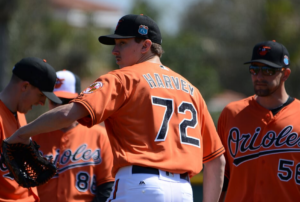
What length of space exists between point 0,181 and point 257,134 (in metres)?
2.41

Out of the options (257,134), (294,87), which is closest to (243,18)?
(294,87)

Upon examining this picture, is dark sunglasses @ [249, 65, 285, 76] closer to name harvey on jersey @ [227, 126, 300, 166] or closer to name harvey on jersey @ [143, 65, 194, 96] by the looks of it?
name harvey on jersey @ [227, 126, 300, 166]

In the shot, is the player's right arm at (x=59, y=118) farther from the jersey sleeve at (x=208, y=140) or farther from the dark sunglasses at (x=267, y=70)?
the dark sunglasses at (x=267, y=70)

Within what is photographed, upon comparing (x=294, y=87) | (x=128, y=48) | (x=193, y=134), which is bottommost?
(x=294, y=87)

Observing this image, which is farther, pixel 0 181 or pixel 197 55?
pixel 197 55

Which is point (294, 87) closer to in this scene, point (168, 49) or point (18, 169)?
point (168, 49)

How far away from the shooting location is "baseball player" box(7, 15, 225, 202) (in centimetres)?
308

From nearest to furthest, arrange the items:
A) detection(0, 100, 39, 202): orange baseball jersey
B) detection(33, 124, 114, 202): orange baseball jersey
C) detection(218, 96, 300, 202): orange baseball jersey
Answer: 1. detection(0, 100, 39, 202): orange baseball jersey
2. detection(218, 96, 300, 202): orange baseball jersey
3. detection(33, 124, 114, 202): orange baseball jersey

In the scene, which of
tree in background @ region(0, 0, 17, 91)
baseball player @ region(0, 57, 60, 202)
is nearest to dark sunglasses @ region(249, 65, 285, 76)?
baseball player @ region(0, 57, 60, 202)

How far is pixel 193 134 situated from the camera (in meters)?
3.43

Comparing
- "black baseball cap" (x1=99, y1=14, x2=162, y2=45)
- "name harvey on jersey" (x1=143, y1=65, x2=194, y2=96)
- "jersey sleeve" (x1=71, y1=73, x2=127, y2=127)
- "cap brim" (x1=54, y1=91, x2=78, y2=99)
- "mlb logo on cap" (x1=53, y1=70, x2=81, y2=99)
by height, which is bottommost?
"cap brim" (x1=54, y1=91, x2=78, y2=99)

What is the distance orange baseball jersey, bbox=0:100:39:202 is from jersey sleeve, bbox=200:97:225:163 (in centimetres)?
168

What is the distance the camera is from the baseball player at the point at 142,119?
3.08 m

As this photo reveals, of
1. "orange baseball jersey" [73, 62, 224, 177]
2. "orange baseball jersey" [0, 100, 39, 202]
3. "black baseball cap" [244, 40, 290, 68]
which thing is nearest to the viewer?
"orange baseball jersey" [73, 62, 224, 177]
